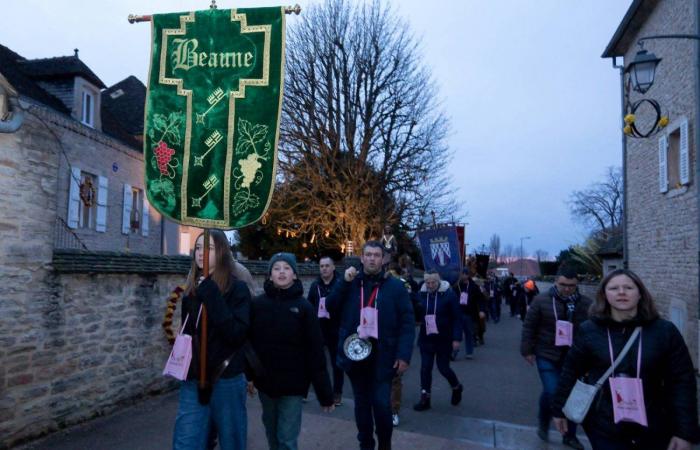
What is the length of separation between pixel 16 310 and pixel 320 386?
308cm

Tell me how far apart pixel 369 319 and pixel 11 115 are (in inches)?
142

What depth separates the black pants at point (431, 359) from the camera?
24.4 feet

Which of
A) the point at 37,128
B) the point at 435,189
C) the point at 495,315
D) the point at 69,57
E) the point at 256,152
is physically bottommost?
the point at 495,315

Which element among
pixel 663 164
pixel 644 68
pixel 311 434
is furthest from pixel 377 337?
pixel 663 164

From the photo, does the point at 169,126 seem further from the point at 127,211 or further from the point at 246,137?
the point at 127,211

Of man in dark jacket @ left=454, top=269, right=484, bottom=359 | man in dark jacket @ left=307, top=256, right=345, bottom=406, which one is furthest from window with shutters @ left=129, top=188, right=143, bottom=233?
man in dark jacket @ left=307, top=256, right=345, bottom=406

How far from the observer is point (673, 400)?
3.19 meters

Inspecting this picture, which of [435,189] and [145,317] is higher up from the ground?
[435,189]

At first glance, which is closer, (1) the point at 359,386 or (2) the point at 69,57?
(1) the point at 359,386

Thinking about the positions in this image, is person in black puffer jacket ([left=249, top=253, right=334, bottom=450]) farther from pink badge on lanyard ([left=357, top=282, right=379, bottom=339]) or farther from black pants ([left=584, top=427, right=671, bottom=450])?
black pants ([left=584, top=427, right=671, bottom=450])

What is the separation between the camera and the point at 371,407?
5016mm

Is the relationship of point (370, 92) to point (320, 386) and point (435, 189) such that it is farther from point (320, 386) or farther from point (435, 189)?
point (320, 386)

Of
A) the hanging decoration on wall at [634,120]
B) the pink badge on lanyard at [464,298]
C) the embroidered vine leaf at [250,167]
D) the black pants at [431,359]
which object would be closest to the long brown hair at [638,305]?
the embroidered vine leaf at [250,167]

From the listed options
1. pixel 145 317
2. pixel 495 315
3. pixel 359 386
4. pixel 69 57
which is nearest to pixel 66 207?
pixel 69 57
